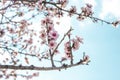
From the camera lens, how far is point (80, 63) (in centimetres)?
1017

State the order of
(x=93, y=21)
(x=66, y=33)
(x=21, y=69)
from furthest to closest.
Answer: (x=93, y=21), (x=21, y=69), (x=66, y=33)

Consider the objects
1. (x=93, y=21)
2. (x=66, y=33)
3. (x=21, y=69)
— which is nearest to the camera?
(x=66, y=33)

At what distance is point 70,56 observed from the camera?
10508mm

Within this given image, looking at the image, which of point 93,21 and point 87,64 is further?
point 93,21

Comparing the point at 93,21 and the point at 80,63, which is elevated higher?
the point at 93,21

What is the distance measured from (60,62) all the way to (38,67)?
0.69 metres

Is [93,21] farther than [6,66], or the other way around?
[93,21]

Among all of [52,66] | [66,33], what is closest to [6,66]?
[52,66]

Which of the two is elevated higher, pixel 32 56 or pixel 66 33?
pixel 66 33

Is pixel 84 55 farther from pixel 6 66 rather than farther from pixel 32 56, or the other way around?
pixel 32 56

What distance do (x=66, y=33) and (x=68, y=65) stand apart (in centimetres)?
103

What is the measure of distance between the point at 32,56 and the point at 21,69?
3.04m

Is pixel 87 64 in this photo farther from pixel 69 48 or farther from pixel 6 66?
pixel 6 66

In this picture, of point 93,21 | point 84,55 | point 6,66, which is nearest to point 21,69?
point 6,66
